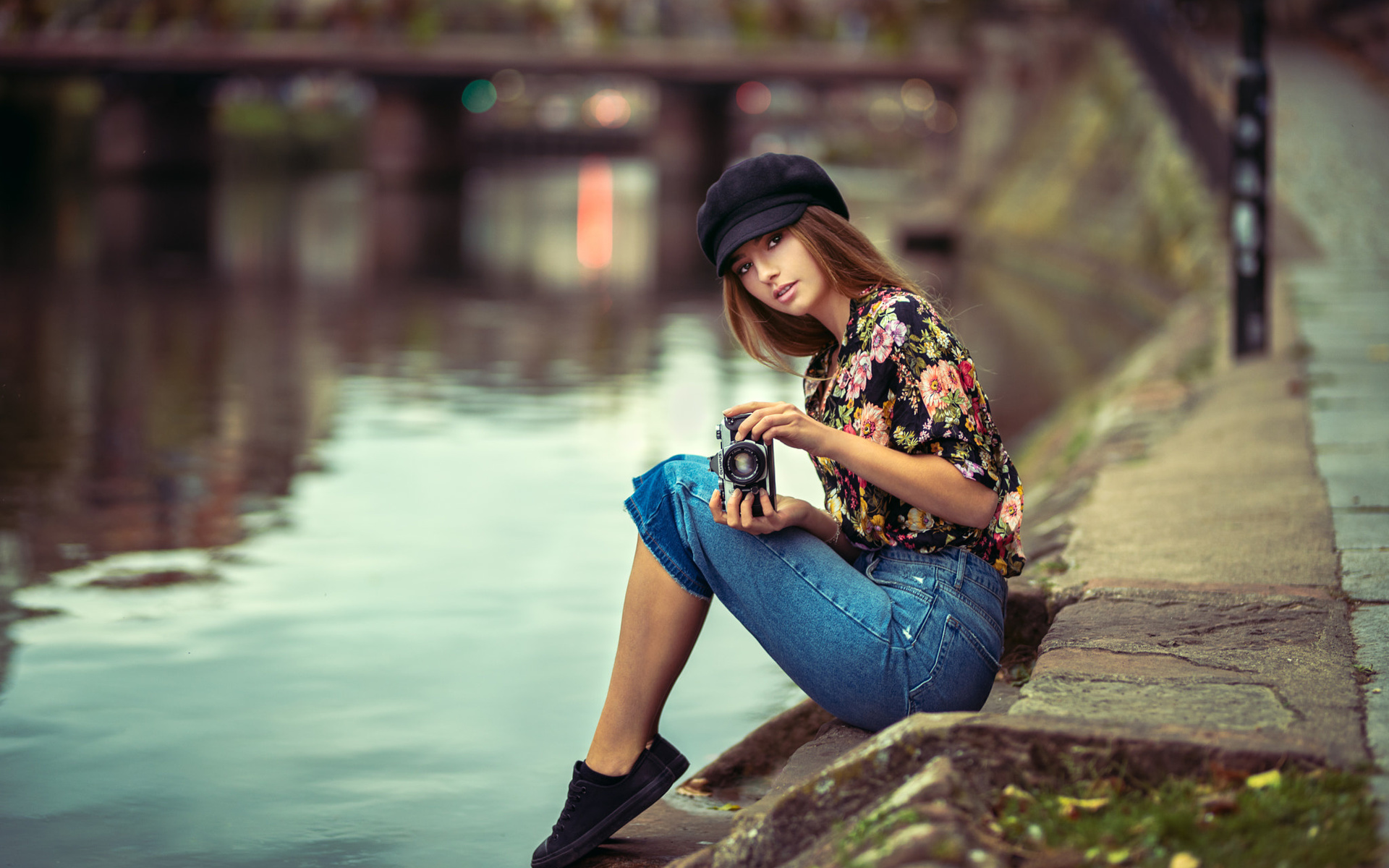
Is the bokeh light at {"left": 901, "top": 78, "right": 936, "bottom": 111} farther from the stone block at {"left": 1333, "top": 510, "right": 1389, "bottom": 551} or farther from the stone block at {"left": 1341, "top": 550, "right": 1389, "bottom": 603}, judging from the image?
the stone block at {"left": 1341, "top": 550, "right": 1389, "bottom": 603}

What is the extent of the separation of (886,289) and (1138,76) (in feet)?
80.6

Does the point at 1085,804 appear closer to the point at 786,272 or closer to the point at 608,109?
the point at 786,272

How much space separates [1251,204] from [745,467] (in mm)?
7144

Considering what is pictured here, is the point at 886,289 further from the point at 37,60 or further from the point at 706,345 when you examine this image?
the point at 37,60

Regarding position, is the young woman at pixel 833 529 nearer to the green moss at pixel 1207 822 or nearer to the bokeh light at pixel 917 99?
the green moss at pixel 1207 822

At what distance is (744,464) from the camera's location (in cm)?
313

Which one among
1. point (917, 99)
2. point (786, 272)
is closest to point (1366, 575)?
point (786, 272)

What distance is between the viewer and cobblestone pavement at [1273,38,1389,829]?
412 cm

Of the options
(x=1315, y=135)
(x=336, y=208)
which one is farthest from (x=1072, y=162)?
(x=336, y=208)

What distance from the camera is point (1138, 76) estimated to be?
1030 inches

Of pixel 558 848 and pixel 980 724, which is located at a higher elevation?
pixel 980 724

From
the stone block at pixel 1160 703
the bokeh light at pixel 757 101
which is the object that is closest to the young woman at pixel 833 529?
the stone block at pixel 1160 703

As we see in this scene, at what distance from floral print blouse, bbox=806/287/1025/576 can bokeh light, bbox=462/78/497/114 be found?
75640 millimetres

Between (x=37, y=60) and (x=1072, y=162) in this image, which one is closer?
(x=1072, y=162)
